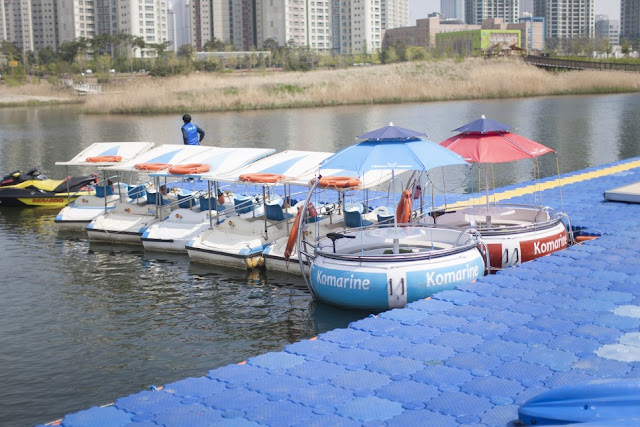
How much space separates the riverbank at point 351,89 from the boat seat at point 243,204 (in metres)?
52.3

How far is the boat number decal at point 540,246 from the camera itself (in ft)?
58.4

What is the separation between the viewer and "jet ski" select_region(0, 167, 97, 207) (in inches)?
1178

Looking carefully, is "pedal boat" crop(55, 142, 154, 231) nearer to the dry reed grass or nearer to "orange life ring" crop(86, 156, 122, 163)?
"orange life ring" crop(86, 156, 122, 163)

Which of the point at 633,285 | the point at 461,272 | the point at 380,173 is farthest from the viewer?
the point at 380,173

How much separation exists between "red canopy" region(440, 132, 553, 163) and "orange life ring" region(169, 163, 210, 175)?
6.72 metres

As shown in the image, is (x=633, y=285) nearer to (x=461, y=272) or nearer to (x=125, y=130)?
(x=461, y=272)

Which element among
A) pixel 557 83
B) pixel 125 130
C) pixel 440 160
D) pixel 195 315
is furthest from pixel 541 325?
pixel 557 83

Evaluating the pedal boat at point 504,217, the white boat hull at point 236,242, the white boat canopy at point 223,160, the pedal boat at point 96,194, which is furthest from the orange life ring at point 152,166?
the pedal boat at point 504,217

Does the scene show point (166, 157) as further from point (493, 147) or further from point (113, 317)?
point (493, 147)

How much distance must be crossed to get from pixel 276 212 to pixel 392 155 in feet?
16.7

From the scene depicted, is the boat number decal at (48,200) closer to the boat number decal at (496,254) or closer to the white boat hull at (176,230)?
the white boat hull at (176,230)

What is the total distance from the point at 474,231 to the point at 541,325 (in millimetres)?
4893

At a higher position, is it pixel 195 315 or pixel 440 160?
pixel 440 160

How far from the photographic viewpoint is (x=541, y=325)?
12.9 meters
